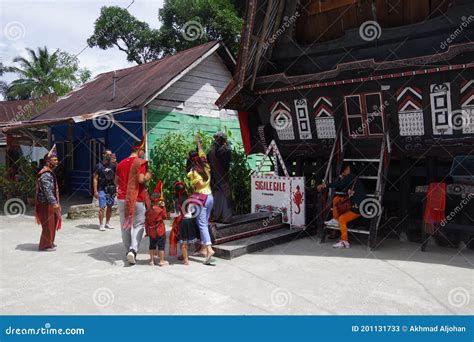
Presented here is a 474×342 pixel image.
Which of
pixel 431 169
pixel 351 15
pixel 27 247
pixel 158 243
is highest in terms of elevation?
pixel 351 15

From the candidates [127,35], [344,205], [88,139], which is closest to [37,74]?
[127,35]

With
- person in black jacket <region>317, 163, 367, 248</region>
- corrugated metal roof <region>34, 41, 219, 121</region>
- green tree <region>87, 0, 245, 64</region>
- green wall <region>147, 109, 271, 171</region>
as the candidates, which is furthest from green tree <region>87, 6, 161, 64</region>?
person in black jacket <region>317, 163, 367, 248</region>

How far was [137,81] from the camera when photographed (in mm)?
15438

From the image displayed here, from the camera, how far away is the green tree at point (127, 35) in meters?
29.6

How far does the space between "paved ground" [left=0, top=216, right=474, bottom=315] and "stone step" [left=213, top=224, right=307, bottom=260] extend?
17cm

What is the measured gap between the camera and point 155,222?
21.6 feet

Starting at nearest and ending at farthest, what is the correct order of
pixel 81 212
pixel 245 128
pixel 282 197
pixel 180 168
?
pixel 282 197 < pixel 245 128 < pixel 81 212 < pixel 180 168

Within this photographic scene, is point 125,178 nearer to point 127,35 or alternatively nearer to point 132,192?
point 132,192

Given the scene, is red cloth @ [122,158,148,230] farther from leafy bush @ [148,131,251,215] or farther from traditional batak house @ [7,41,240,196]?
traditional batak house @ [7,41,240,196]

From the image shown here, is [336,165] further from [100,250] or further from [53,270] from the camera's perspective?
[53,270]

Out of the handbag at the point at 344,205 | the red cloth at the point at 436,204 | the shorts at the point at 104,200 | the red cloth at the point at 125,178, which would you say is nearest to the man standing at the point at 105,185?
the shorts at the point at 104,200

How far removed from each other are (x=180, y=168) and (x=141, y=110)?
2515 mm

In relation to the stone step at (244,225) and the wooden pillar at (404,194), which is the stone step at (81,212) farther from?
the wooden pillar at (404,194)

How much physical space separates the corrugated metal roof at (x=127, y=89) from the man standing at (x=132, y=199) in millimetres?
5694
